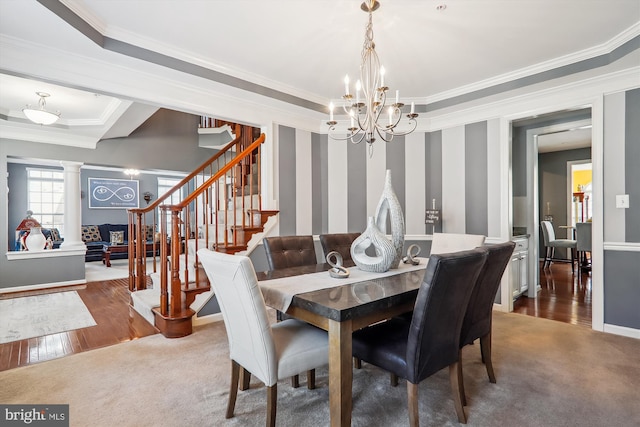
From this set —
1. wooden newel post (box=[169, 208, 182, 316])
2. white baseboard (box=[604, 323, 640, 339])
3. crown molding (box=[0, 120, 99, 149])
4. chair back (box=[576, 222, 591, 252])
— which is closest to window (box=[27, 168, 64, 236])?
crown molding (box=[0, 120, 99, 149])

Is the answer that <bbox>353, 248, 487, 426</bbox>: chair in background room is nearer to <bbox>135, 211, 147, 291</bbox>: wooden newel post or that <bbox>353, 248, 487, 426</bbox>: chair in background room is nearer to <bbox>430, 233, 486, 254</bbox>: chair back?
<bbox>430, 233, 486, 254</bbox>: chair back

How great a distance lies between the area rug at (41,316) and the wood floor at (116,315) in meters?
0.13

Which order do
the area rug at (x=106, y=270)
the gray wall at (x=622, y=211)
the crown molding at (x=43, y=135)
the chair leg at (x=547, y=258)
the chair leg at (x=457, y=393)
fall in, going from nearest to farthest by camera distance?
the chair leg at (x=457, y=393)
the gray wall at (x=622, y=211)
the crown molding at (x=43, y=135)
the area rug at (x=106, y=270)
the chair leg at (x=547, y=258)

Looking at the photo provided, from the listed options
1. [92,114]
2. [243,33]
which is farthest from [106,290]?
[243,33]

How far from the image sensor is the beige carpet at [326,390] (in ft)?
5.72

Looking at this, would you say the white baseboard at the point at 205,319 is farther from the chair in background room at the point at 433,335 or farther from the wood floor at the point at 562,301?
the wood floor at the point at 562,301

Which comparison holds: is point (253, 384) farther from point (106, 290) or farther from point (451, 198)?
point (106, 290)

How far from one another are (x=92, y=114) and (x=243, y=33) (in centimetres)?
351

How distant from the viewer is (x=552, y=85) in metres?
3.14

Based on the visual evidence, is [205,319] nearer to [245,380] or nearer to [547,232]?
[245,380]

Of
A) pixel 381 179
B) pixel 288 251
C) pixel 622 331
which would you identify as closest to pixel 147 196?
pixel 381 179

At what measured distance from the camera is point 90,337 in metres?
2.96

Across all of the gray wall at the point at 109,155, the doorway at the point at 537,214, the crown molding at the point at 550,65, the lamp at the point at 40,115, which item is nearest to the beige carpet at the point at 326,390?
the doorway at the point at 537,214

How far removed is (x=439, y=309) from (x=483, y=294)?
66 cm
